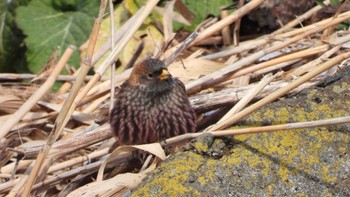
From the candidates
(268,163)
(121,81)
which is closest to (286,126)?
(268,163)

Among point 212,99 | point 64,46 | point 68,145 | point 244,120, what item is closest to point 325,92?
point 244,120

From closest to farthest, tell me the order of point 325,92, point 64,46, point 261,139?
point 261,139
point 325,92
point 64,46

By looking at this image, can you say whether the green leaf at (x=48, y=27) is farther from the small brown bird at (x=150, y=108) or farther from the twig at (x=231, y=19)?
the small brown bird at (x=150, y=108)

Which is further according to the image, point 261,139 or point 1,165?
point 1,165

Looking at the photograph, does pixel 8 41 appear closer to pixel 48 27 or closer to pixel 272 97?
pixel 48 27

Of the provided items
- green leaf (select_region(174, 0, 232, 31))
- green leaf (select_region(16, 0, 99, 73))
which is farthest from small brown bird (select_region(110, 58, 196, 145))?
green leaf (select_region(16, 0, 99, 73))

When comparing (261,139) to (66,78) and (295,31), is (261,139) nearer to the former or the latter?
(295,31)

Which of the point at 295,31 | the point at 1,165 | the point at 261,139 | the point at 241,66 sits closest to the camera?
the point at 261,139

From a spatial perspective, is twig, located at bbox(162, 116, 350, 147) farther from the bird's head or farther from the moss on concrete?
the bird's head
